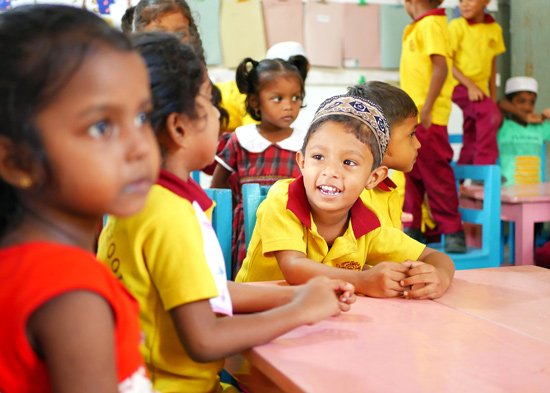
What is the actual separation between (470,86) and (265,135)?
2252 mm

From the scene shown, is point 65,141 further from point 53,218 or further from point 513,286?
point 513,286

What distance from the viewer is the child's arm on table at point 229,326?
0.82 metres

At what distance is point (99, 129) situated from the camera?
597mm

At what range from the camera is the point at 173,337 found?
90 cm

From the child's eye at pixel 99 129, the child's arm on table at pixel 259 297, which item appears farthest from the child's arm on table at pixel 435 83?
the child's eye at pixel 99 129

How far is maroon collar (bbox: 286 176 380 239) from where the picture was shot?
1.41 meters

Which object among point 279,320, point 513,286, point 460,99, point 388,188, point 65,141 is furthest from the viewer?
point 460,99

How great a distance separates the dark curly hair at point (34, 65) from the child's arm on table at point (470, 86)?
4061 mm

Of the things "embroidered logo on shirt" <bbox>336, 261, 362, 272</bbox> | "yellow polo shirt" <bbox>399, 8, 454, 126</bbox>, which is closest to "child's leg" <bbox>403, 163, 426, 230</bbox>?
"yellow polo shirt" <bbox>399, 8, 454, 126</bbox>

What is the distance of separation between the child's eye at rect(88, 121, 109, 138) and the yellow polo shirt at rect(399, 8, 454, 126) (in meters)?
3.24

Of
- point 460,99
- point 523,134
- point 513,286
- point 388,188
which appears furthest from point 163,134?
point 523,134

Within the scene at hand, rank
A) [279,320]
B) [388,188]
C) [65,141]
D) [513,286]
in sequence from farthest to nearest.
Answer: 1. [388,188]
2. [513,286]
3. [279,320]
4. [65,141]

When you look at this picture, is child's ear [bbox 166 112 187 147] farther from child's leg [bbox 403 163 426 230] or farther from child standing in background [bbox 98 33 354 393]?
child's leg [bbox 403 163 426 230]

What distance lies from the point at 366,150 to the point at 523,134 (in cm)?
371
